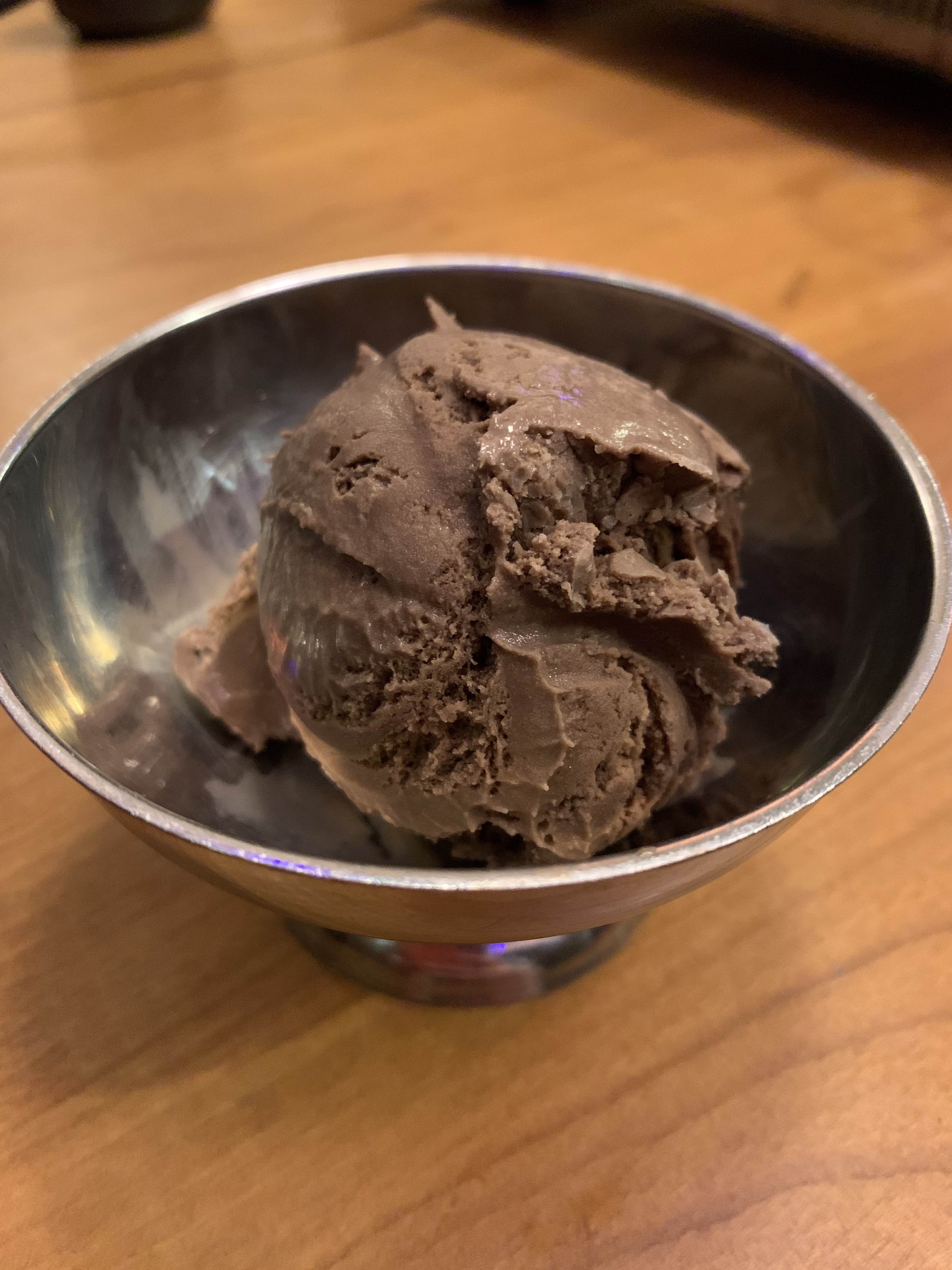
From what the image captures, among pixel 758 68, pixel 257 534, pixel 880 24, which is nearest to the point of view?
pixel 257 534

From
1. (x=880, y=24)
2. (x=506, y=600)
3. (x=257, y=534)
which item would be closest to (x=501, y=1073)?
(x=506, y=600)

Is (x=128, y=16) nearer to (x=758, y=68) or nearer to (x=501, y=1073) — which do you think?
(x=758, y=68)

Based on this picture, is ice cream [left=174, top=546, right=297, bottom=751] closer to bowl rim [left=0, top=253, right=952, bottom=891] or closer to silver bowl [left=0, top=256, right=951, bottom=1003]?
silver bowl [left=0, top=256, right=951, bottom=1003]

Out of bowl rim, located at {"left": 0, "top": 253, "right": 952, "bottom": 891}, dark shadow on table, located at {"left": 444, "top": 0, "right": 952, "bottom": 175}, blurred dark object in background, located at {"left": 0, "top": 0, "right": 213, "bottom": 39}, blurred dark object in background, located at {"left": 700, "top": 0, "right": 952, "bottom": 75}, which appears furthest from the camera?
blurred dark object in background, located at {"left": 0, "top": 0, "right": 213, "bottom": 39}

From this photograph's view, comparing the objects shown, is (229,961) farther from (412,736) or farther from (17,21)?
(17,21)

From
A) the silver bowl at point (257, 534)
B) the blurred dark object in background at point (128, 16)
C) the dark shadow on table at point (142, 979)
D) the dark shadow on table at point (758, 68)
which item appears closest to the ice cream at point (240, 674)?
the silver bowl at point (257, 534)

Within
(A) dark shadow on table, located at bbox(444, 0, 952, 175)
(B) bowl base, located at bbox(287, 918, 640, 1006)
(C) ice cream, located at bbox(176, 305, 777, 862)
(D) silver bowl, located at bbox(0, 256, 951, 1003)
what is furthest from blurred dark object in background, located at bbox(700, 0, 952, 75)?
(B) bowl base, located at bbox(287, 918, 640, 1006)
